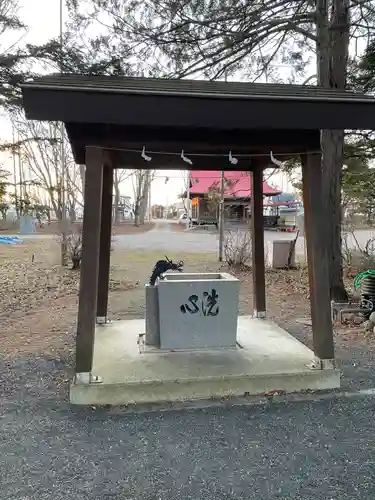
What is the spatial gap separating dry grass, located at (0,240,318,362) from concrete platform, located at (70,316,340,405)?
37.1 inches

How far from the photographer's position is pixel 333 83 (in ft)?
20.6

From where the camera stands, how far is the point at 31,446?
8.62ft

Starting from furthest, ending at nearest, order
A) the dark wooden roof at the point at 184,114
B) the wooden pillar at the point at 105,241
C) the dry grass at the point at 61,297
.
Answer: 1. the dry grass at the point at 61,297
2. the wooden pillar at the point at 105,241
3. the dark wooden roof at the point at 184,114

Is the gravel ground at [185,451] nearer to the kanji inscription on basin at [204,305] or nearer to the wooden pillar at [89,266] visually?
the wooden pillar at [89,266]

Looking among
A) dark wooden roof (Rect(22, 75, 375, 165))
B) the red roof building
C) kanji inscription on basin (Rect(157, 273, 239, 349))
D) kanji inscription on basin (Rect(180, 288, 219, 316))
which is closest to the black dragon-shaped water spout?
kanji inscription on basin (Rect(157, 273, 239, 349))

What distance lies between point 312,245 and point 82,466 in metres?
2.29

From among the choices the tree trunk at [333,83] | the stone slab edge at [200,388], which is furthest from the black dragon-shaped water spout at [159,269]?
the tree trunk at [333,83]

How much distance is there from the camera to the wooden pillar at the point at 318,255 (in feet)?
11.4

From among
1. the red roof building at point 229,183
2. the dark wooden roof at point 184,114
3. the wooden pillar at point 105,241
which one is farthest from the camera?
the red roof building at point 229,183

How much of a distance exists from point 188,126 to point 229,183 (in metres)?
9.77

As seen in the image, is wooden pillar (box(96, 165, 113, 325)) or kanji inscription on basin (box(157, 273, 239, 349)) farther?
Answer: wooden pillar (box(96, 165, 113, 325))

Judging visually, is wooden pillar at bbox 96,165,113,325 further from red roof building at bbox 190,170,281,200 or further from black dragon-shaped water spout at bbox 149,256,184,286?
red roof building at bbox 190,170,281,200

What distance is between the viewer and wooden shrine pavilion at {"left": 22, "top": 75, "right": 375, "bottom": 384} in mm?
2803

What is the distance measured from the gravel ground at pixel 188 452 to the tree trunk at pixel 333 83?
310 cm
